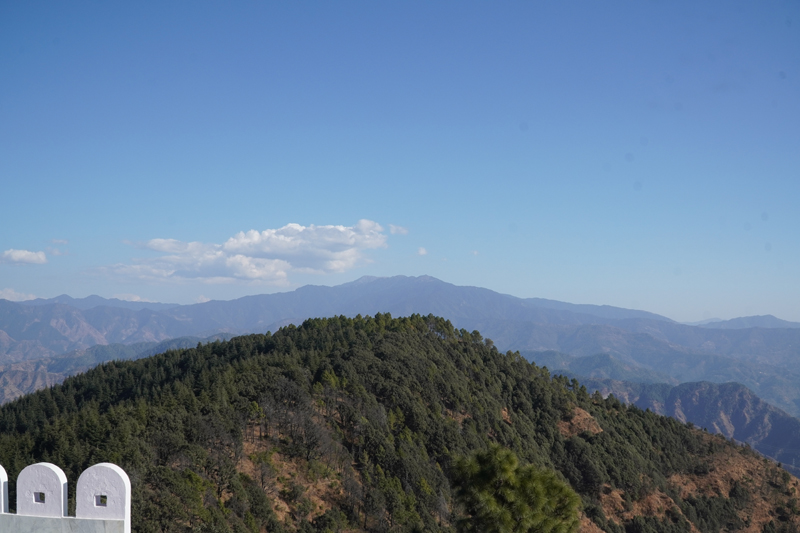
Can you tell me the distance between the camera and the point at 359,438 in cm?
5503

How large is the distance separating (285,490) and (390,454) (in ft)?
43.3

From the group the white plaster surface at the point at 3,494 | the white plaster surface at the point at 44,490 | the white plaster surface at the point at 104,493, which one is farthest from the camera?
the white plaster surface at the point at 3,494

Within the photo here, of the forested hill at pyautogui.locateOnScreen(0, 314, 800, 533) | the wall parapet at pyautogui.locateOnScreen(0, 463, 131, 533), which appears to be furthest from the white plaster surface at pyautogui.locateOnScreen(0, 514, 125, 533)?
the forested hill at pyautogui.locateOnScreen(0, 314, 800, 533)

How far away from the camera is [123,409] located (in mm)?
47594

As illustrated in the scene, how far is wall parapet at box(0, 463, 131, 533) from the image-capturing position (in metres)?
14.7

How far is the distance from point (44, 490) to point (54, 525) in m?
0.95

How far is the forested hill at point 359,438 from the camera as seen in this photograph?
4097 cm

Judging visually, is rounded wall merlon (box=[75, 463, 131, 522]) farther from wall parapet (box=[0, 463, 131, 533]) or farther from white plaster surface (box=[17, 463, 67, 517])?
white plaster surface (box=[17, 463, 67, 517])

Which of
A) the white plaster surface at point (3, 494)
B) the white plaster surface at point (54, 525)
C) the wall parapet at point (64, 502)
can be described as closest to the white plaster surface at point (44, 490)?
the wall parapet at point (64, 502)

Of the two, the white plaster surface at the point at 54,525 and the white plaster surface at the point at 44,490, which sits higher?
the white plaster surface at the point at 44,490

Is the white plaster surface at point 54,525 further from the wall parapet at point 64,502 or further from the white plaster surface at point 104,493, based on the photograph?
the white plaster surface at point 104,493

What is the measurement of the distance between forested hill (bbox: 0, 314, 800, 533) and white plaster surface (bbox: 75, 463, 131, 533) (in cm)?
1290

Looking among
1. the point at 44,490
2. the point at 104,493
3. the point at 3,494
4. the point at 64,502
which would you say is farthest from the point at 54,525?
the point at 3,494

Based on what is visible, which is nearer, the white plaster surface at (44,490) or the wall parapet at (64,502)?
the wall parapet at (64,502)
